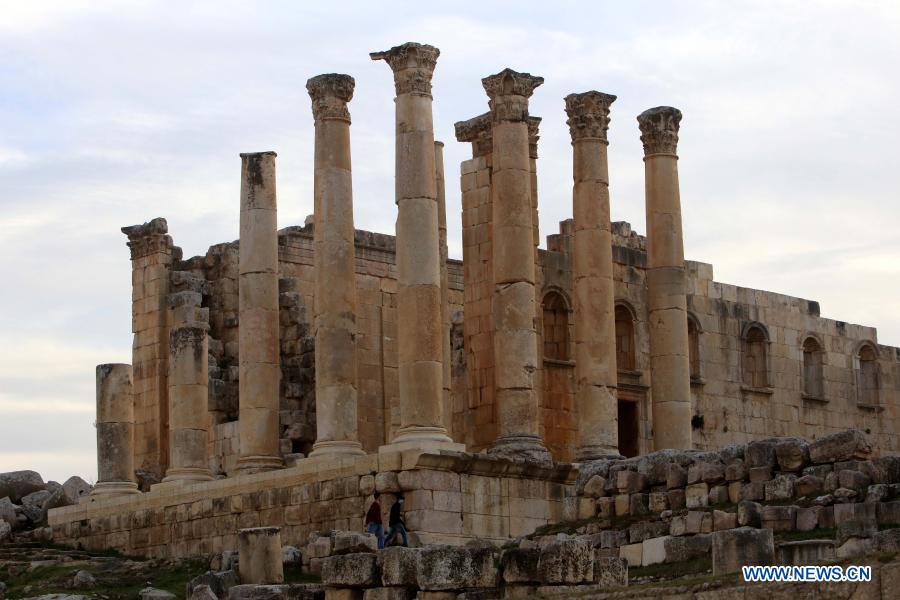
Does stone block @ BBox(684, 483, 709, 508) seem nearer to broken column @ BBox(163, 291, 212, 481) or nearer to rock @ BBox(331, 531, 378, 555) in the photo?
rock @ BBox(331, 531, 378, 555)

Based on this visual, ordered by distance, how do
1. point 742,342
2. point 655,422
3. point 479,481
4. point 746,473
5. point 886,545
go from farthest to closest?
point 742,342 → point 655,422 → point 479,481 → point 746,473 → point 886,545

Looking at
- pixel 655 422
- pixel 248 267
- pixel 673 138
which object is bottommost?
pixel 655 422

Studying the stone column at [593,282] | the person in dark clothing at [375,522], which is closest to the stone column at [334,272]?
the person in dark clothing at [375,522]

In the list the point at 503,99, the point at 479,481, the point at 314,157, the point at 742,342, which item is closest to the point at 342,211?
the point at 314,157

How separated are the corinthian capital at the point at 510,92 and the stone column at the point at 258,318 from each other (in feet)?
14.4

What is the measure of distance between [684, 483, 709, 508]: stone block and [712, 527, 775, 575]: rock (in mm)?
8339

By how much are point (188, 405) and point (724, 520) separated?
1280 cm

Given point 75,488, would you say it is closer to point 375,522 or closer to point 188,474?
point 188,474

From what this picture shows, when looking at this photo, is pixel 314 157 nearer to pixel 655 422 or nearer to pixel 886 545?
pixel 655 422

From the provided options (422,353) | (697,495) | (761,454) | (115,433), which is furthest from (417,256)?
(115,433)

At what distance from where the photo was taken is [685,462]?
31.7 m

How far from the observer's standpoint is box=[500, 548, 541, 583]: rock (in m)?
23.3

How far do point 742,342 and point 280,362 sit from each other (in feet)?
37.5

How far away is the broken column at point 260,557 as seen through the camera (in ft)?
94.1
